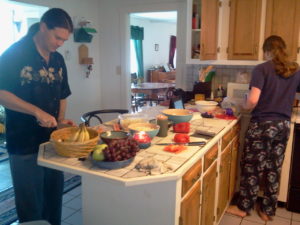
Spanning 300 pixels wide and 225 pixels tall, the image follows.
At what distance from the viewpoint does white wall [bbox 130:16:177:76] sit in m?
9.11

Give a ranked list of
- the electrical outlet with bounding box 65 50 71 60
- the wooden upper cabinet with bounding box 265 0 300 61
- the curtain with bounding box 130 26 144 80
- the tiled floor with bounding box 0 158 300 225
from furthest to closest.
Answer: the curtain with bounding box 130 26 144 80 → the electrical outlet with bounding box 65 50 71 60 → the wooden upper cabinet with bounding box 265 0 300 61 → the tiled floor with bounding box 0 158 300 225

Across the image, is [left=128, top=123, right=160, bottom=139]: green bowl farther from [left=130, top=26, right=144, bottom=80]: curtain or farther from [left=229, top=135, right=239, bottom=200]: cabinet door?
[left=130, top=26, right=144, bottom=80]: curtain

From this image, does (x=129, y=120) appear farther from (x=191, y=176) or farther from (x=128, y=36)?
(x=128, y=36)

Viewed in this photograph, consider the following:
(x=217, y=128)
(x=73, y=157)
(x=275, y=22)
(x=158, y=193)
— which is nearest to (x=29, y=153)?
(x=73, y=157)

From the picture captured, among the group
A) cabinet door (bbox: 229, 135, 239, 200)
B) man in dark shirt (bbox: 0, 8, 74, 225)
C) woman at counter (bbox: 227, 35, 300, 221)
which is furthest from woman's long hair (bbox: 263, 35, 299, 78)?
man in dark shirt (bbox: 0, 8, 74, 225)

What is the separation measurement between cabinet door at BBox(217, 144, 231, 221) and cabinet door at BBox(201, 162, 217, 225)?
7.0 inches

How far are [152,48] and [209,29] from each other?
6.46 m

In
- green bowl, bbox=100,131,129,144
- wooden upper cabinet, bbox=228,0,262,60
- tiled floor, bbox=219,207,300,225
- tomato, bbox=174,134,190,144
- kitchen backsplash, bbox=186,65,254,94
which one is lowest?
tiled floor, bbox=219,207,300,225

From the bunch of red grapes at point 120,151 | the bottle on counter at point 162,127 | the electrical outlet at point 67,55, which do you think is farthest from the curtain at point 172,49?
the bunch of red grapes at point 120,151

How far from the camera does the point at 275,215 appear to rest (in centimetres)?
272

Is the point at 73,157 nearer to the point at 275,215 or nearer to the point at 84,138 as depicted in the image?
the point at 84,138

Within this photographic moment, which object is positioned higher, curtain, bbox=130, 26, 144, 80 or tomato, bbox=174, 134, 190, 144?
curtain, bbox=130, 26, 144, 80

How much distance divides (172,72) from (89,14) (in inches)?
213

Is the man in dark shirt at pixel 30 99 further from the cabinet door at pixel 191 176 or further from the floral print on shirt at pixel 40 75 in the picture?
the cabinet door at pixel 191 176
